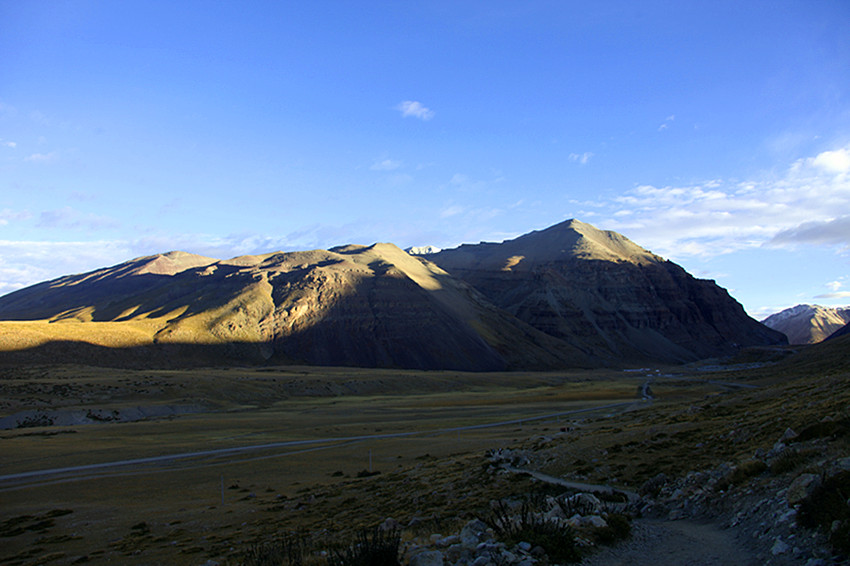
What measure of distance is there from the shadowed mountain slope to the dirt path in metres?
131

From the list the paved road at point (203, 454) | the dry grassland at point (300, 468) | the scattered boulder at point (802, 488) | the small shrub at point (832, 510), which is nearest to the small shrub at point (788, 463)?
the scattered boulder at point (802, 488)

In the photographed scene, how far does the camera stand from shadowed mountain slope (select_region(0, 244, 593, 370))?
13950 centimetres

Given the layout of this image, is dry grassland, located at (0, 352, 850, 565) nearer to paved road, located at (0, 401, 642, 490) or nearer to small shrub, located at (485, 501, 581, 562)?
paved road, located at (0, 401, 642, 490)

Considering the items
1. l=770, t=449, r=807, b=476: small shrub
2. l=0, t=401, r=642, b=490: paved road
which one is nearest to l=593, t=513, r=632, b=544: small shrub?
l=770, t=449, r=807, b=476: small shrub

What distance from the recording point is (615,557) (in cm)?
998

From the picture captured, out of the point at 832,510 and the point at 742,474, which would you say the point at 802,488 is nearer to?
the point at 832,510

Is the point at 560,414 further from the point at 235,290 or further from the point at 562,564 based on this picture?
the point at 235,290

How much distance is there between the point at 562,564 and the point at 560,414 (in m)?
47.9

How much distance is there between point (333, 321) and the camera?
155 metres

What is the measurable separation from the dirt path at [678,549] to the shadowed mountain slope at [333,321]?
13143cm

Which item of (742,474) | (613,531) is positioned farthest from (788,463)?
(613,531)

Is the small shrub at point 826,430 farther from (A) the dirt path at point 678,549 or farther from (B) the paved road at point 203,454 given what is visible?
(B) the paved road at point 203,454

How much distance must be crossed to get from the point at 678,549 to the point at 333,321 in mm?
148210

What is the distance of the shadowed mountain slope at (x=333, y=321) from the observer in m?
140
